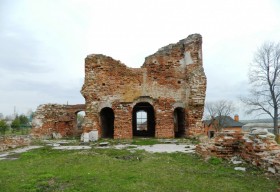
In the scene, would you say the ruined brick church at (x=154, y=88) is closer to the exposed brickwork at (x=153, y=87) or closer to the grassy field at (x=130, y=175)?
the exposed brickwork at (x=153, y=87)

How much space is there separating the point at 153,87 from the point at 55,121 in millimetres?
8672

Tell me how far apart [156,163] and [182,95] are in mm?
8432

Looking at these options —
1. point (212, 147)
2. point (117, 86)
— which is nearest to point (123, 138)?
point (117, 86)

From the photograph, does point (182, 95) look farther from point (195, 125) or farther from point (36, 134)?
point (36, 134)

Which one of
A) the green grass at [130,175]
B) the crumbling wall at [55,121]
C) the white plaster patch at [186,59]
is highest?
the white plaster patch at [186,59]

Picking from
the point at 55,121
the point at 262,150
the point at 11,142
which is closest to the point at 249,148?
the point at 262,150

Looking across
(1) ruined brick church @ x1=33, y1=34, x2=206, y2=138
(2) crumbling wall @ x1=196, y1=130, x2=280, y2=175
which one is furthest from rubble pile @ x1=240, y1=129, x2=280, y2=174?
(1) ruined brick church @ x1=33, y1=34, x2=206, y2=138

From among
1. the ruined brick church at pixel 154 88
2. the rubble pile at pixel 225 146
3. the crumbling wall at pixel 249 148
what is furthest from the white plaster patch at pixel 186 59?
the rubble pile at pixel 225 146

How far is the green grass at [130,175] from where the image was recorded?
553 cm

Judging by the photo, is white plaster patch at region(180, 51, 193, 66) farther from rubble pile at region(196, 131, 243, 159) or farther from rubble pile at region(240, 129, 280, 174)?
rubble pile at region(240, 129, 280, 174)

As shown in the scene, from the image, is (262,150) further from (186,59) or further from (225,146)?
(186,59)

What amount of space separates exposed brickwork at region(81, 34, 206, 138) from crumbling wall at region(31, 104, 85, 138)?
537 cm

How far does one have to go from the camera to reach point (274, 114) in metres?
28.2

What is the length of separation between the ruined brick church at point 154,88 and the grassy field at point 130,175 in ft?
21.7
